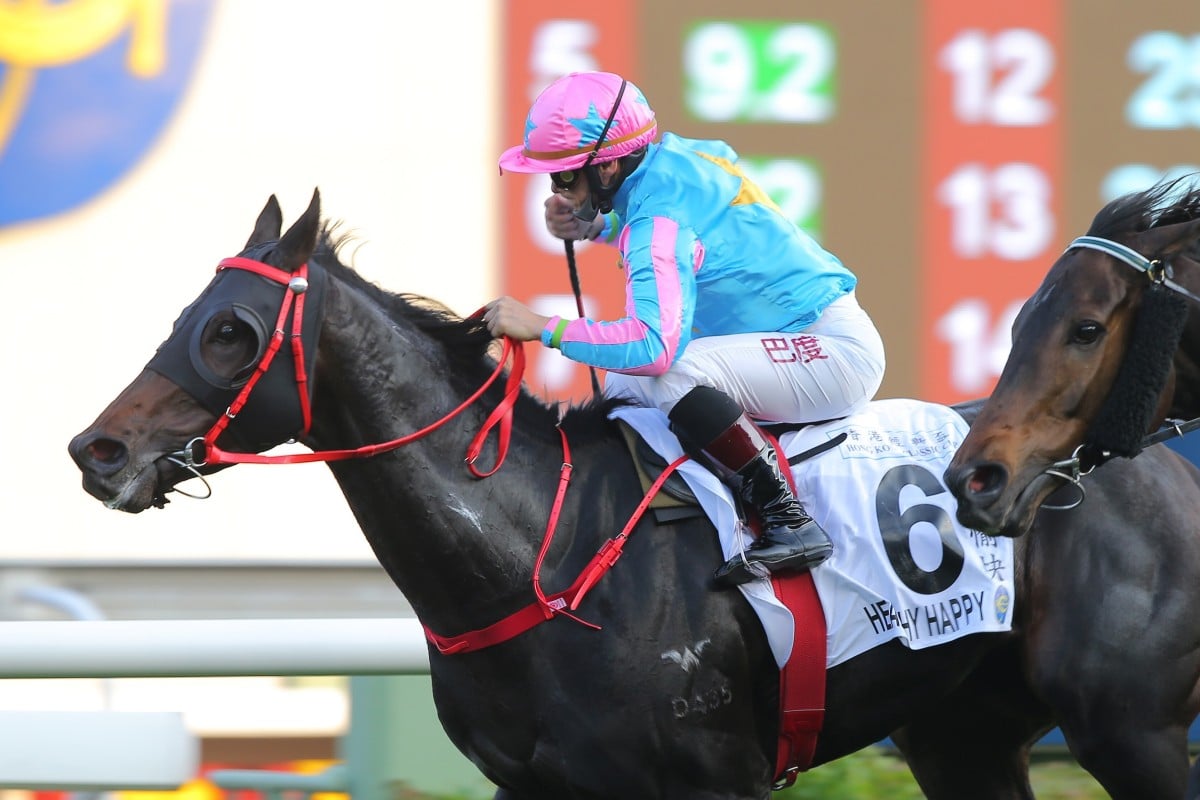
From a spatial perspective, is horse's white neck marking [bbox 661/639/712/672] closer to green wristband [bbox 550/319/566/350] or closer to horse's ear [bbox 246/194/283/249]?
green wristband [bbox 550/319/566/350]

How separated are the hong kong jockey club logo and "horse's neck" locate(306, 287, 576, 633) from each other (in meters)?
4.55

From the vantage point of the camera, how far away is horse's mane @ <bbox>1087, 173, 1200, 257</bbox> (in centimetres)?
318

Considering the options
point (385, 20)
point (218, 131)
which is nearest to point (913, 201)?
point (385, 20)

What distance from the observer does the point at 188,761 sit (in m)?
3.85

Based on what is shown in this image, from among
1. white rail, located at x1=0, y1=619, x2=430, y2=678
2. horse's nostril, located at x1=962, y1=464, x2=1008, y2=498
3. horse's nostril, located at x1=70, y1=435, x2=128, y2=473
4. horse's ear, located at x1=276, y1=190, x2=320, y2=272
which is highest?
horse's ear, located at x1=276, y1=190, x2=320, y2=272

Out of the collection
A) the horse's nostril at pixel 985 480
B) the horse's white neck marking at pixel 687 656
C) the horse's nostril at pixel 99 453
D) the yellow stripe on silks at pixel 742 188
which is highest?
the yellow stripe on silks at pixel 742 188

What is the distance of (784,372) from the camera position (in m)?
3.50

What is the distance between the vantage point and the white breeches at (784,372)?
3.48 m

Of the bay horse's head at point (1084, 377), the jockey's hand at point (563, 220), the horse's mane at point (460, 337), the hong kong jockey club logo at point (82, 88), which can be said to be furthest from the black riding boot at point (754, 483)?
the hong kong jockey club logo at point (82, 88)

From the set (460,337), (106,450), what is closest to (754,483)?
(460,337)

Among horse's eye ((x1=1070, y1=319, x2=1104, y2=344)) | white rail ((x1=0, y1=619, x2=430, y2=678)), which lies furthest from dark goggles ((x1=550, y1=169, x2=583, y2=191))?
white rail ((x1=0, y1=619, x2=430, y2=678))

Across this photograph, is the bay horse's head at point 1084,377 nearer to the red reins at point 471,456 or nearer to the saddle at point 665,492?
the saddle at point 665,492

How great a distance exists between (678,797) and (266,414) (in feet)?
3.51

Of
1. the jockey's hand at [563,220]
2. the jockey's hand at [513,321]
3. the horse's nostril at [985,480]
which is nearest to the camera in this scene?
the horse's nostril at [985,480]
